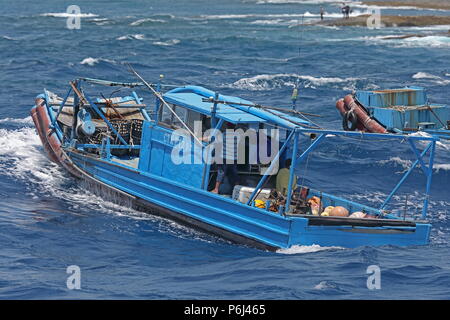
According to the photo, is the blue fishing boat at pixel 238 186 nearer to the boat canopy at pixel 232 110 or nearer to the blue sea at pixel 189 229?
the boat canopy at pixel 232 110

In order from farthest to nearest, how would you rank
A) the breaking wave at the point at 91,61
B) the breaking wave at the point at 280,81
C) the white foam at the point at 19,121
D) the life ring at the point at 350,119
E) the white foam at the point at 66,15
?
1. the white foam at the point at 66,15
2. the breaking wave at the point at 91,61
3. the breaking wave at the point at 280,81
4. the white foam at the point at 19,121
5. the life ring at the point at 350,119

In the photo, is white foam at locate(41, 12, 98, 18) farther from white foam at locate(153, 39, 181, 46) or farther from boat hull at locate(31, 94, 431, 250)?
boat hull at locate(31, 94, 431, 250)

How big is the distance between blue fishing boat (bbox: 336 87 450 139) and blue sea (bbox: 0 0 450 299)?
1.02m

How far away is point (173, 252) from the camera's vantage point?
19.2 metres

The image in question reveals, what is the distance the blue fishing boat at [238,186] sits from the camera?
1848cm

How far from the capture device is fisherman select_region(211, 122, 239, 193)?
65.7 ft

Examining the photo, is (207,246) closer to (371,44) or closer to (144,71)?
(144,71)

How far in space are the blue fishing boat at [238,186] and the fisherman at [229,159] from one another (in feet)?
0.52

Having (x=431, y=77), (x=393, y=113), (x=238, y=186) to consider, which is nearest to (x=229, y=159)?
(x=238, y=186)

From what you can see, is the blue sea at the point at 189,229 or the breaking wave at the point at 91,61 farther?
the breaking wave at the point at 91,61

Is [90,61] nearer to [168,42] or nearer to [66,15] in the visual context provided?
[168,42]

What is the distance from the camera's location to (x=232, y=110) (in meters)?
20.6

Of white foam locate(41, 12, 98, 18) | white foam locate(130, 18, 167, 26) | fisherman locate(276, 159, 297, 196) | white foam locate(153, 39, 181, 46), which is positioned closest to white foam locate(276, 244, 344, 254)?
fisherman locate(276, 159, 297, 196)

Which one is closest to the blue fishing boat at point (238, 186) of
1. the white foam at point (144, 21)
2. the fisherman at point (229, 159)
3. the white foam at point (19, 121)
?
the fisherman at point (229, 159)
